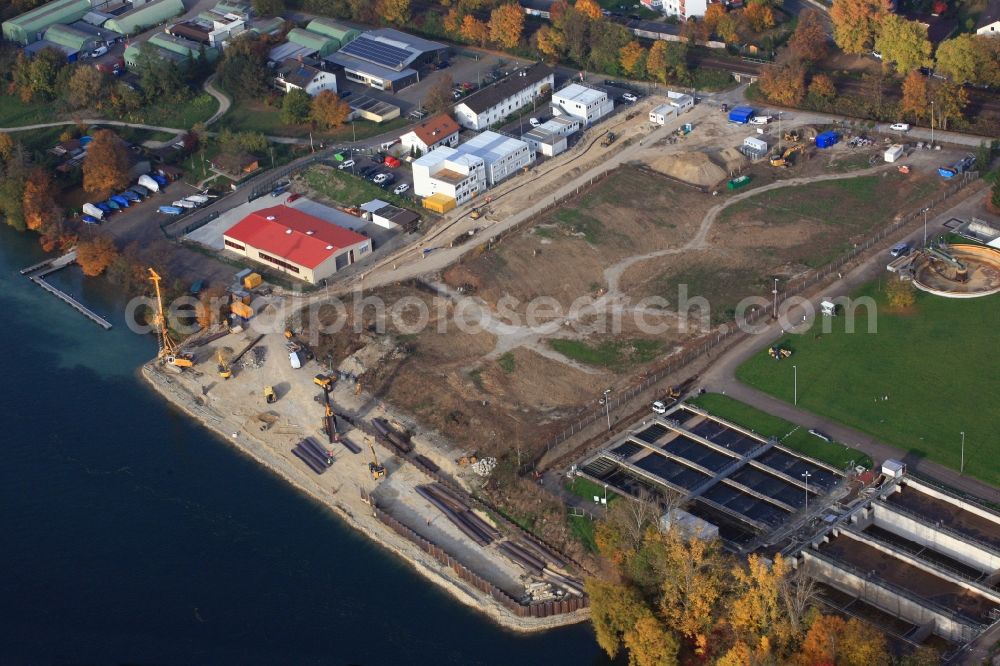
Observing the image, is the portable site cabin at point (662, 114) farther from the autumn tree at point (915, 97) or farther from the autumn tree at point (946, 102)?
the autumn tree at point (946, 102)

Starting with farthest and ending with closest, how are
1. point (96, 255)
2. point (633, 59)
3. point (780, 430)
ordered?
point (633, 59) → point (96, 255) → point (780, 430)

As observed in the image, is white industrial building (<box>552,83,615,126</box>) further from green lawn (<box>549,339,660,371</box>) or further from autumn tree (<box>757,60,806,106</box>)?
green lawn (<box>549,339,660,371</box>)

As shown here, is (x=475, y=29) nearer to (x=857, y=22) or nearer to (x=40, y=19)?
(x=857, y=22)

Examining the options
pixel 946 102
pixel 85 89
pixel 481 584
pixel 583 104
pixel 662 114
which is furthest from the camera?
pixel 85 89

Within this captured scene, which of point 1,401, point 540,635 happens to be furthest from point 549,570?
point 1,401

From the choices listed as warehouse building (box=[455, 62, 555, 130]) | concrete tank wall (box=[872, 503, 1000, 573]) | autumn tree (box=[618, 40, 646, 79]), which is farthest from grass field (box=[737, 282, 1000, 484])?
warehouse building (box=[455, 62, 555, 130])

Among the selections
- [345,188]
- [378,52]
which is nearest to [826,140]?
[345,188]

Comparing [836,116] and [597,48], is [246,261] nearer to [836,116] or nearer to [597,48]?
[597,48]
